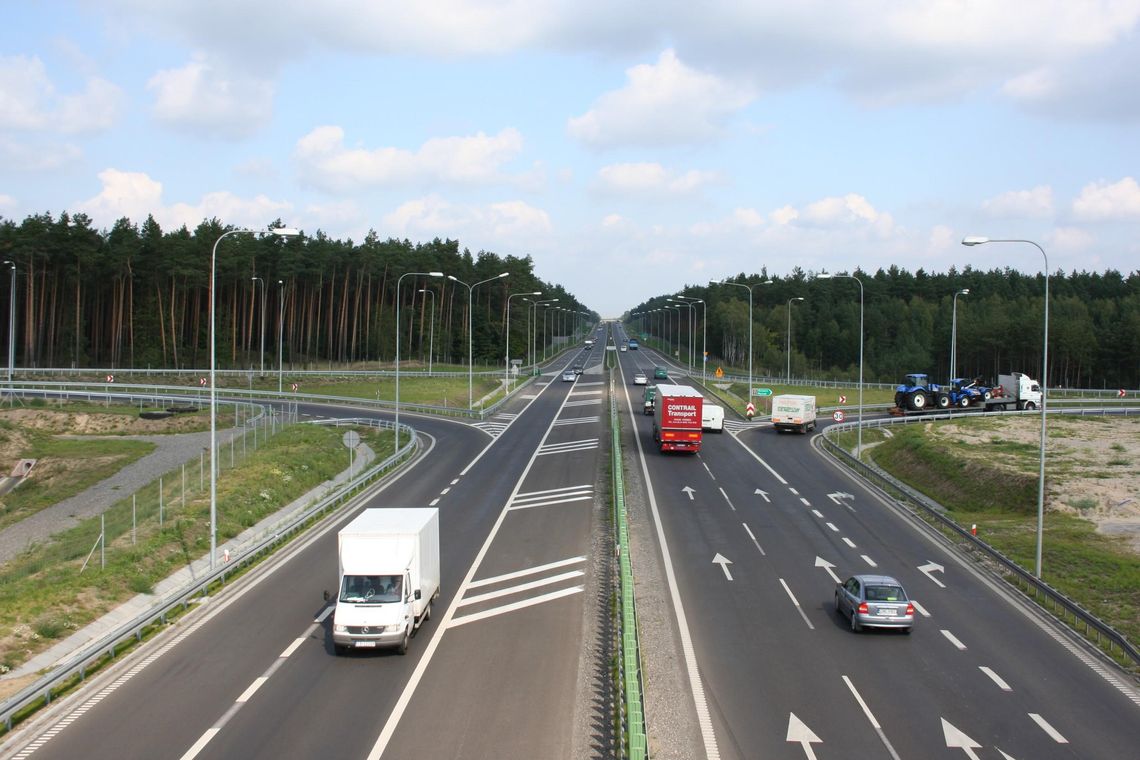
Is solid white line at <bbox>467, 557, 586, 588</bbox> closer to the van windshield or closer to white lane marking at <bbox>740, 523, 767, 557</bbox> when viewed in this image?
the van windshield

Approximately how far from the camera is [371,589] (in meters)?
19.6

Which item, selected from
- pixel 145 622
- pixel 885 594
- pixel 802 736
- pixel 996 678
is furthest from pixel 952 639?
pixel 145 622

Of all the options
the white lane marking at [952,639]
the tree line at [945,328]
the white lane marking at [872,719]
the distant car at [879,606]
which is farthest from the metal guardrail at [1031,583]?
the tree line at [945,328]

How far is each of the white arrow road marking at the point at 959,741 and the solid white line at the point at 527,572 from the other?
42.4ft

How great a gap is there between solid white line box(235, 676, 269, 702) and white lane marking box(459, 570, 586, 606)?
650cm

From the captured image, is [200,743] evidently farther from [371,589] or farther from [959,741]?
[959,741]

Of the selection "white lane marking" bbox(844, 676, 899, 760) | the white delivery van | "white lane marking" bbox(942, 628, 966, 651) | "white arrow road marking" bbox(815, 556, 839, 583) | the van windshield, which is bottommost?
"white lane marking" bbox(942, 628, 966, 651)

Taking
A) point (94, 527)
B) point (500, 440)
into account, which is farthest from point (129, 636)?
point (500, 440)

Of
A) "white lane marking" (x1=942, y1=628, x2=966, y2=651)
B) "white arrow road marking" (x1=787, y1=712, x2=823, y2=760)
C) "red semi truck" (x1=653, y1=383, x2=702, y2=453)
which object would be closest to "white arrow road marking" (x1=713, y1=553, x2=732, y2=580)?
"white lane marking" (x1=942, y1=628, x2=966, y2=651)

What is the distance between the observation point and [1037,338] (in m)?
114

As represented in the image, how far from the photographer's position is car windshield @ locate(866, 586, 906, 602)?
21703 mm

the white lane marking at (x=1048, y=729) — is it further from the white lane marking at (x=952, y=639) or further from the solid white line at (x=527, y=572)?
the solid white line at (x=527, y=572)

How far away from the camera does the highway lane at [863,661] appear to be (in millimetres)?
15781

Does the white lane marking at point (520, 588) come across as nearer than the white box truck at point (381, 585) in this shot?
No
